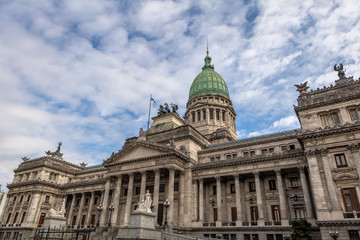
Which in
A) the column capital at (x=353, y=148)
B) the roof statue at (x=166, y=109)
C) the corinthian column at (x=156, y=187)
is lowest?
the corinthian column at (x=156, y=187)

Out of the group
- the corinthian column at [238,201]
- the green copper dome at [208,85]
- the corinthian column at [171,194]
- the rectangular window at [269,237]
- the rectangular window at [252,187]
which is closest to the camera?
the rectangular window at [269,237]

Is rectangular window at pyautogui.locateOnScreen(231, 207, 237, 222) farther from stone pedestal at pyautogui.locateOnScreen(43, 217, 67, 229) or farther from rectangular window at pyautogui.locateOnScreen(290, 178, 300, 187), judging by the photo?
stone pedestal at pyautogui.locateOnScreen(43, 217, 67, 229)

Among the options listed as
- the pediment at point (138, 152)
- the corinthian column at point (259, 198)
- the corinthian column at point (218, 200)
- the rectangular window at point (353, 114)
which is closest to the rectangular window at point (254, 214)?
the corinthian column at point (259, 198)

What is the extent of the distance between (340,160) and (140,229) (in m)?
25.2

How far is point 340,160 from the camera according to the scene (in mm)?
32594

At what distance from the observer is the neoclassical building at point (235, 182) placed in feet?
106

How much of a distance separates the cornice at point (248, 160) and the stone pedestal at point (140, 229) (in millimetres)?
19407

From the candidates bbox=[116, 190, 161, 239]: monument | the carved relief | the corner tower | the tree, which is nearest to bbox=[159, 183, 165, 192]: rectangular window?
bbox=[116, 190, 161, 239]: monument

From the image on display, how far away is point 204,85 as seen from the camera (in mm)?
78312

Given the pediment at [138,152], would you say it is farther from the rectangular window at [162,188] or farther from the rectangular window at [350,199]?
the rectangular window at [350,199]

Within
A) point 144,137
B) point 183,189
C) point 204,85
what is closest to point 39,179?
point 144,137

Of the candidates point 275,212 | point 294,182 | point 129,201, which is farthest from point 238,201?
point 129,201

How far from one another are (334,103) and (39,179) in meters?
62.5

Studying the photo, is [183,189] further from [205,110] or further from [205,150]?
[205,110]
